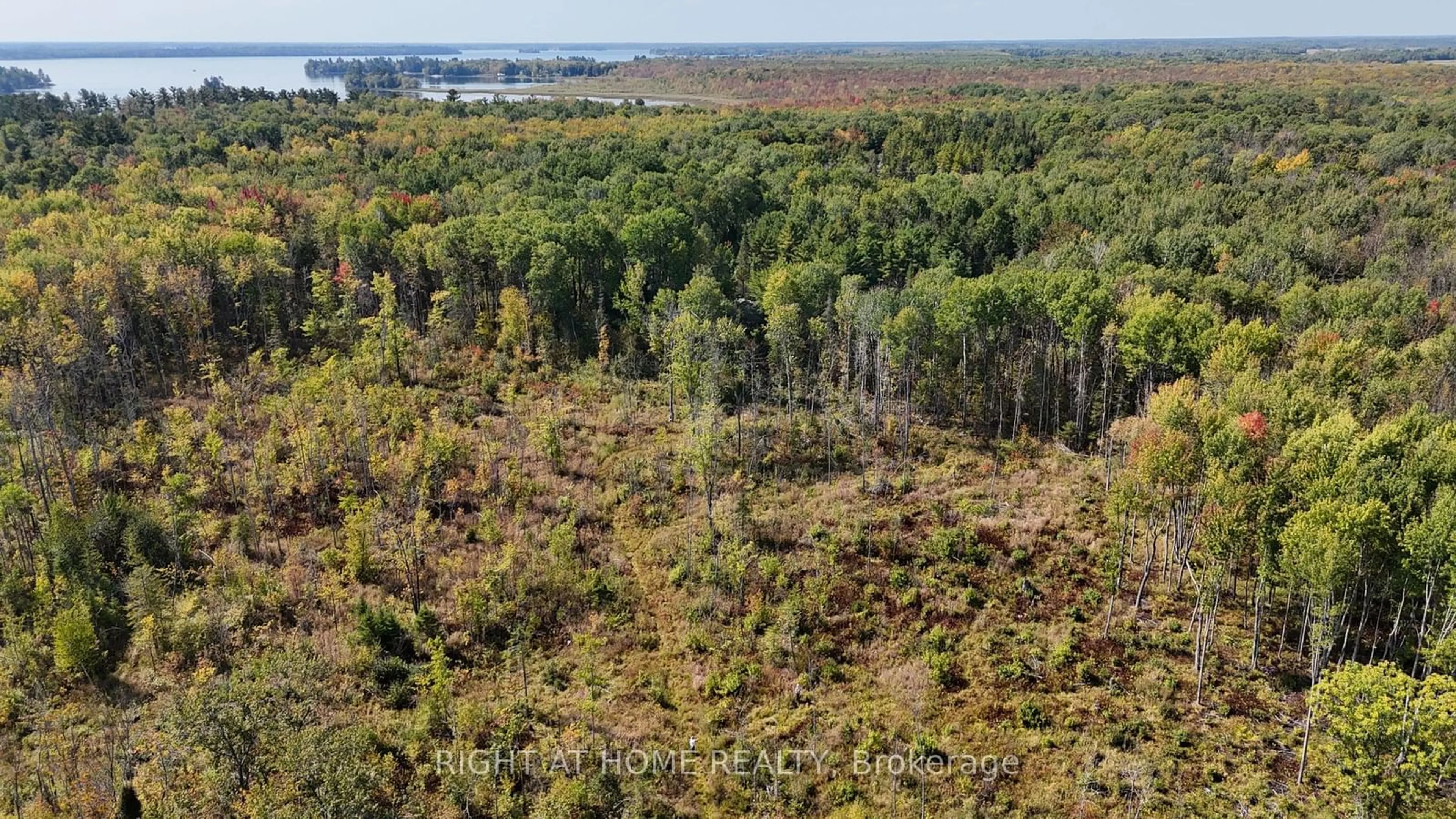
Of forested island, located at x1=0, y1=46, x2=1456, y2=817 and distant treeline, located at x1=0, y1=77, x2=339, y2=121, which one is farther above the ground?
distant treeline, located at x1=0, y1=77, x2=339, y2=121

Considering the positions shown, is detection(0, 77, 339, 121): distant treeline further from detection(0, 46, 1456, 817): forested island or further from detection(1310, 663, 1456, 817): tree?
detection(1310, 663, 1456, 817): tree

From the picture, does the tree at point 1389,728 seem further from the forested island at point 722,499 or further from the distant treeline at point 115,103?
the distant treeline at point 115,103

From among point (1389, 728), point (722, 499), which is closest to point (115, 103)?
point (722, 499)

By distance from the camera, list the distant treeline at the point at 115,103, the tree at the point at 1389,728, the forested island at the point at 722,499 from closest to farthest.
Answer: the tree at the point at 1389,728 < the forested island at the point at 722,499 < the distant treeline at the point at 115,103

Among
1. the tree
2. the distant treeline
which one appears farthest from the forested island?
the distant treeline

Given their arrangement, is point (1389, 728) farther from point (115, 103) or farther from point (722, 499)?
point (115, 103)

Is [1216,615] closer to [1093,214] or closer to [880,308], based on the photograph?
[880,308]

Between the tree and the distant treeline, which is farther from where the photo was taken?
the distant treeline

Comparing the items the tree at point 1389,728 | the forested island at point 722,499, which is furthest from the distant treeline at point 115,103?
the tree at point 1389,728
